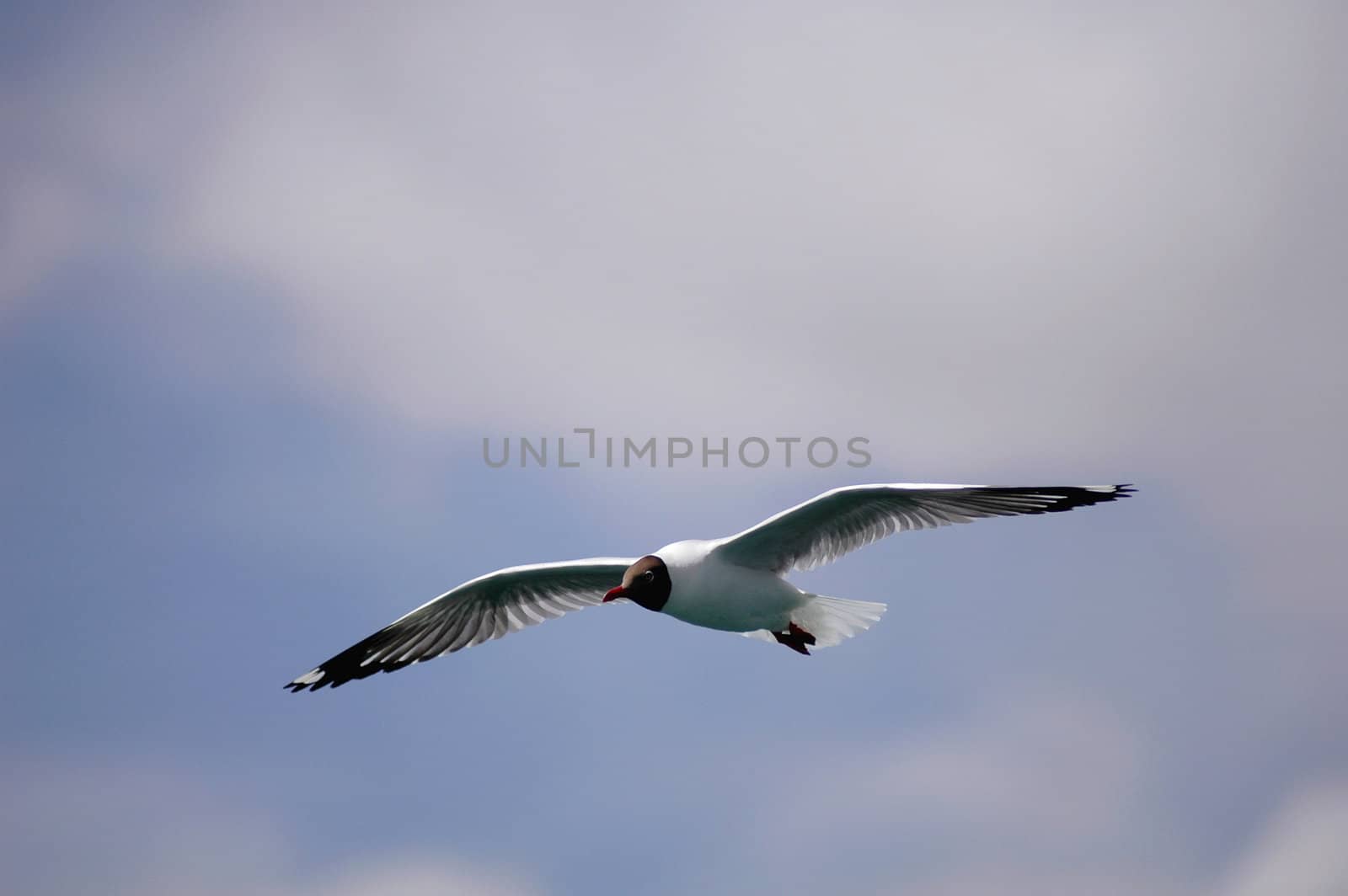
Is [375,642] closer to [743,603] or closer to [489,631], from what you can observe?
[489,631]

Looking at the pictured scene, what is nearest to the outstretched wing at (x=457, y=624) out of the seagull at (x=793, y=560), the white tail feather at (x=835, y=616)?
the seagull at (x=793, y=560)

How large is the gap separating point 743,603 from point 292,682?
3.95 metres

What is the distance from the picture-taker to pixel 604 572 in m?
9.87

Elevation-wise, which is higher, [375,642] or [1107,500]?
[1107,500]

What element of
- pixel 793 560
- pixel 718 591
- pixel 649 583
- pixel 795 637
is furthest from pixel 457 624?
pixel 793 560

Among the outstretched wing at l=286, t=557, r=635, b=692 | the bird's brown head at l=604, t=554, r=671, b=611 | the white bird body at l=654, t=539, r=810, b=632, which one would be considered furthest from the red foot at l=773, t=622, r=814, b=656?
the outstretched wing at l=286, t=557, r=635, b=692

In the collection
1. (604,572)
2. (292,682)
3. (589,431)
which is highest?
(589,431)

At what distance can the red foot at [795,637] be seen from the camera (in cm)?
934

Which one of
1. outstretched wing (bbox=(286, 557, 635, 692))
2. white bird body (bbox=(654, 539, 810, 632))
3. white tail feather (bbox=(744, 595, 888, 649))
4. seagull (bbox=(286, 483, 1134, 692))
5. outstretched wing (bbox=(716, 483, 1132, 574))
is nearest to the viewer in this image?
outstretched wing (bbox=(716, 483, 1132, 574))

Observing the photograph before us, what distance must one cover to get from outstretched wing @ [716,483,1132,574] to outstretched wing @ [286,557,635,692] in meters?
1.78

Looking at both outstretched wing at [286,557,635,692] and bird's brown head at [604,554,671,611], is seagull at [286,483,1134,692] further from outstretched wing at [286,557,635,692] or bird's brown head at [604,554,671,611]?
outstretched wing at [286,557,635,692]

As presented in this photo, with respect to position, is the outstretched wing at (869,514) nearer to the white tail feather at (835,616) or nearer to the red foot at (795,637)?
the white tail feather at (835,616)

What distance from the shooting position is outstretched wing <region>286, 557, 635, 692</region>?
33.3 ft

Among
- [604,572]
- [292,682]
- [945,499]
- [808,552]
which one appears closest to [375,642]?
[292,682]
